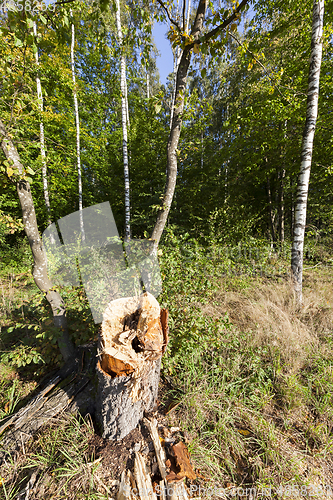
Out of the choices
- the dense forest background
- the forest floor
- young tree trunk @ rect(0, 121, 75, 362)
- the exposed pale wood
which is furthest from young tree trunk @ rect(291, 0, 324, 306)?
young tree trunk @ rect(0, 121, 75, 362)

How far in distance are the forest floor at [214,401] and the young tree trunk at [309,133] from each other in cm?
83

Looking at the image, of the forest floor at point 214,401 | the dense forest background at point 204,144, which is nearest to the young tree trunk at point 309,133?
the dense forest background at point 204,144

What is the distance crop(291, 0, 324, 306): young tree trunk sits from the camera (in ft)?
10.1

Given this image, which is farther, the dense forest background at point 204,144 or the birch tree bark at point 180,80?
the dense forest background at point 204,144

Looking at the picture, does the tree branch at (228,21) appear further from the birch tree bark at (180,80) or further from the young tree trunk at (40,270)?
the young tree trunk at (40,270)

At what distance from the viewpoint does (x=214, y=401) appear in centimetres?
186

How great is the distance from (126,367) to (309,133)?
4390 mm

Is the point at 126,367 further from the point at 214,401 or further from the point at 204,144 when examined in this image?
the point at 204,144

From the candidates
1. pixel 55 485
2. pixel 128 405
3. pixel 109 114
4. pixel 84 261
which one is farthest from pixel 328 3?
pixel 109 114

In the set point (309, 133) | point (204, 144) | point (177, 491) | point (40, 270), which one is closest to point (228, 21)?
point (309, 133)

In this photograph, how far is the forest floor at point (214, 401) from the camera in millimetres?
1371

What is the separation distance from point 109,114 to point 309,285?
42.0 ft

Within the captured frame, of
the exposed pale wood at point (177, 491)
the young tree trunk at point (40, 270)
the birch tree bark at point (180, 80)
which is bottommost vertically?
the exposed pale wood at point (177, 491)

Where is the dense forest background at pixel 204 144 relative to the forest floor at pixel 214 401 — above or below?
above
